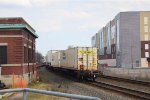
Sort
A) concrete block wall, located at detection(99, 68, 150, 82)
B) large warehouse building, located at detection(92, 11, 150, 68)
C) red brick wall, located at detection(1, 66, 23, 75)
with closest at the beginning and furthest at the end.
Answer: red brick wall, located at detection(1, 66, 23, 75), concrete block wall, located at detection(99, 68, 150, 82), large warehouse building, located at detection(92, 11, 150, 68)

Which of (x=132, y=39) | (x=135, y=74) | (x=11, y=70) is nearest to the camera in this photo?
(x=11, y=70)

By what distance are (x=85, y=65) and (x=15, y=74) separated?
12.0m

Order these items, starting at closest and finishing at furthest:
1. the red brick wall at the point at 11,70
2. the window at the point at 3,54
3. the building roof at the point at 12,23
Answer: the building roof at the point at 12,23
the red brick wall at the point at 11,70
the window at the point at 3,54

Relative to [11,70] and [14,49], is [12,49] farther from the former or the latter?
[11,70]

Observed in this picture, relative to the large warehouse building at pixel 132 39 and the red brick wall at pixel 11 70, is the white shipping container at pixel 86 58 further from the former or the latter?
the large warehouse building at pixel 132 39

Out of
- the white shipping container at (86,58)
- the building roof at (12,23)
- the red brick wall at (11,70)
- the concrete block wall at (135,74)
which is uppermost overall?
the building roof at (12,23)

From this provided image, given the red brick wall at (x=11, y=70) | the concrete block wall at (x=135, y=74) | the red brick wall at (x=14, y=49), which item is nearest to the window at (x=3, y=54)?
the red brick wall at (x=14, y=49)

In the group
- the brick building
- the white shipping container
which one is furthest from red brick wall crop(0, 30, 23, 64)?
the white shipping container

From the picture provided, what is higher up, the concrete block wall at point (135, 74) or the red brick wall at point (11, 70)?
the red brick wall at point (11, 70)

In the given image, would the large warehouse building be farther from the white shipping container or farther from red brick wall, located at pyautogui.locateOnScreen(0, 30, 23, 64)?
red brick wall, located at pyautogui.locateOnScreen(0, 30, 23, 64)

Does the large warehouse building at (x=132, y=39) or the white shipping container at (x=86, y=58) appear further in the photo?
the large warehouse building at (x=132, y=39)

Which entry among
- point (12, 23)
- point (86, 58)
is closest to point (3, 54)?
point (12, 23)

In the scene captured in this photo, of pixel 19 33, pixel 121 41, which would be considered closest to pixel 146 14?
pixel 121 41

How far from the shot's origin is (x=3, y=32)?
35.7 meters
